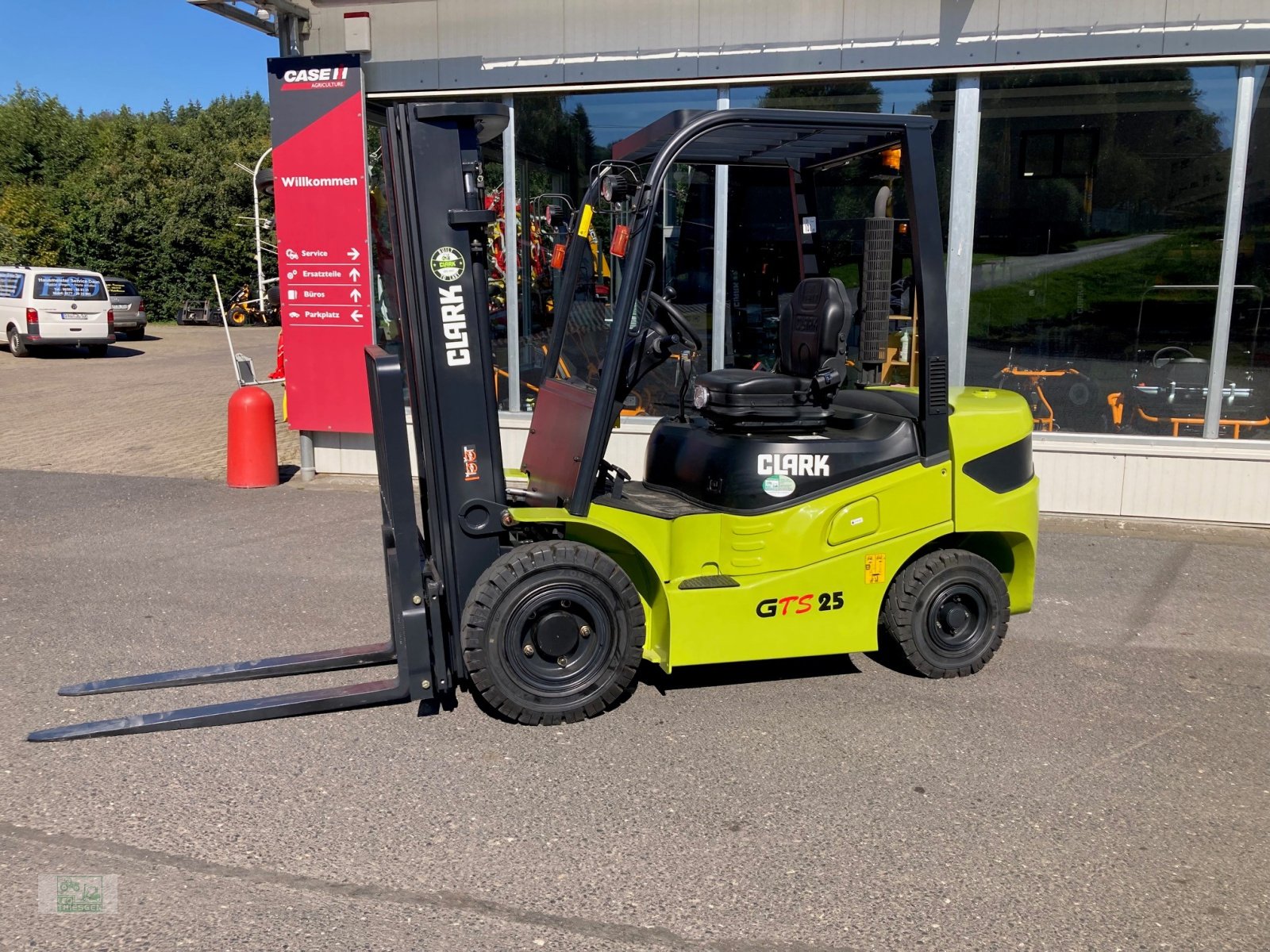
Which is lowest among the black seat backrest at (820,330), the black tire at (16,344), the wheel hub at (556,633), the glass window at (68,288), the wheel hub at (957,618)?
the wheel hub at (957,618)

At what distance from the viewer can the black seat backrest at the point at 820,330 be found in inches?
190

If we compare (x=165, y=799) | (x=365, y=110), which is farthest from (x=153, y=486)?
(x=165, y=799)

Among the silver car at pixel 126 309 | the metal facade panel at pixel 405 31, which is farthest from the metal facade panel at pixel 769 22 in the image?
the silver car at pixel 126 309

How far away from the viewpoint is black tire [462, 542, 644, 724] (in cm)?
436

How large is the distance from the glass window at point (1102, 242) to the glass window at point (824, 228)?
23.8 inches

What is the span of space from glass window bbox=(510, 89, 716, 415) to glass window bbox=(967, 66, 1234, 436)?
238cm

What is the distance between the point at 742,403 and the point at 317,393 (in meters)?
6.16

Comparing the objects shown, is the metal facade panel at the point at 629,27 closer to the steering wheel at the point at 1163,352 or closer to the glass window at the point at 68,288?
the steering wheel at the point at 1163,352

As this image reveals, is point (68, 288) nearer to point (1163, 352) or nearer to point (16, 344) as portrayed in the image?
point (16, 344)

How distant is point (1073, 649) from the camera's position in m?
5.77

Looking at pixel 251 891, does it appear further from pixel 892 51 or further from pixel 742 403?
pixel 892 51

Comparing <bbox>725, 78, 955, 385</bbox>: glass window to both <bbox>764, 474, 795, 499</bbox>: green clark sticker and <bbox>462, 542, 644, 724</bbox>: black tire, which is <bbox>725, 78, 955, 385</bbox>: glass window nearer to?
<bbox>764, 474, 795, 499</bbox>: green clark sticker

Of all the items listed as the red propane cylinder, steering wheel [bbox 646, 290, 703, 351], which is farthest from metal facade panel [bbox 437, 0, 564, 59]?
steering wheel [bbox 646, 290, 703, 351]

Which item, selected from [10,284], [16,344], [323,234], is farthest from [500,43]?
[10,284]
